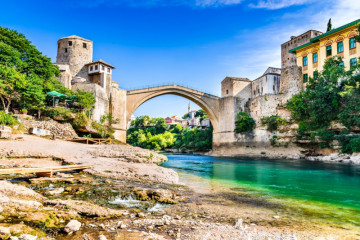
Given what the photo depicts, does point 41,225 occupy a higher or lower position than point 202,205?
higher

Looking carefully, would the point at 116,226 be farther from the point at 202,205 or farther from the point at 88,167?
the point at 88,167

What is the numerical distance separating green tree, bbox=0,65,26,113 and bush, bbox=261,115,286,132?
2468cm

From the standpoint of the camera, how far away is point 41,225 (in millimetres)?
2699

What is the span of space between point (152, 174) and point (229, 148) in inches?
1009

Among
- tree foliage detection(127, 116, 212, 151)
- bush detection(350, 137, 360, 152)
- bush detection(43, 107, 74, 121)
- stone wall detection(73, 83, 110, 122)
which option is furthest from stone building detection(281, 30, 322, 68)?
bush detection(43, 107, 74, 121)

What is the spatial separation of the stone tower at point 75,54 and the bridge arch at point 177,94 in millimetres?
6117

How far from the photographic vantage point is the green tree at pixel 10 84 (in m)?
13.8

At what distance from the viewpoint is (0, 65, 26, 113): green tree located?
13812 mm

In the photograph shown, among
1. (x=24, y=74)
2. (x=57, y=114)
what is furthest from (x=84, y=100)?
(x=24, y=74)

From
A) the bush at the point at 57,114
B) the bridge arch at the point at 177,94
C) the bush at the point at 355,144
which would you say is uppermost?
the bridge arch at the point at 177,94

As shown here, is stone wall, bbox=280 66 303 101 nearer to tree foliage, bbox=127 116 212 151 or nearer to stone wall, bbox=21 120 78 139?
tree foliage, bbox=127 116 212 151

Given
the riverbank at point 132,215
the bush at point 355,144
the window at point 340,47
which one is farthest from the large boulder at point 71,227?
the window at point 340,47

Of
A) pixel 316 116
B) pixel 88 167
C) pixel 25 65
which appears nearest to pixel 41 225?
pixel 88 167

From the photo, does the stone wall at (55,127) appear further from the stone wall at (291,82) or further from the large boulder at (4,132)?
the stone wall at (291,82)
